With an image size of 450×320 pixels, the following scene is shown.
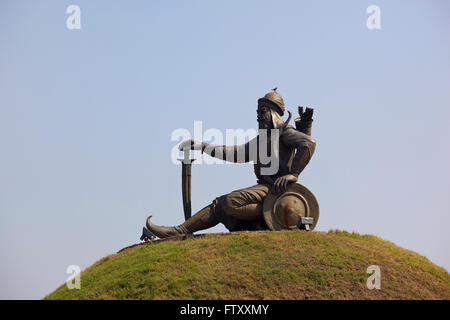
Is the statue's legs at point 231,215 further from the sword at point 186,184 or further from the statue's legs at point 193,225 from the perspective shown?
the sword at point 186,184

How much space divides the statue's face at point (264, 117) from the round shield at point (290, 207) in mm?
1975

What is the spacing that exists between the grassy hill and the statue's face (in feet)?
10.3

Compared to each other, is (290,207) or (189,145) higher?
(189,145)

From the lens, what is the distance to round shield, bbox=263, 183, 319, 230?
59.4 ft

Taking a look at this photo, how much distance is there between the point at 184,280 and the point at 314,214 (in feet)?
14.1

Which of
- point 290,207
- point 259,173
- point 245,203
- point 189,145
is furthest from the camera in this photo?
point 189,145

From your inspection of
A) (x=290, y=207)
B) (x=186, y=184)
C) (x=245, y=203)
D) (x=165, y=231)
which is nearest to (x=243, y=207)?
(x=245, y=203)

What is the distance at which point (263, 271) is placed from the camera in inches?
627

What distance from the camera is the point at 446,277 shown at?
695 inches

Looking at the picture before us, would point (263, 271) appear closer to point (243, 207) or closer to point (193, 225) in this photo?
point (243, 207)

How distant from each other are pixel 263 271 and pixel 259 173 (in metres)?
3.81

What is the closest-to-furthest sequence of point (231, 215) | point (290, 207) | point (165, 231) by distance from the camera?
1. point (290, 207)
2. point (231, 215)
3. point (165, 231)

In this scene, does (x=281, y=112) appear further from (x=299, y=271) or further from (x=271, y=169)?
(x=299, y=271)

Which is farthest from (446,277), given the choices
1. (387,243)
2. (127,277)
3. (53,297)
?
(53,297)
